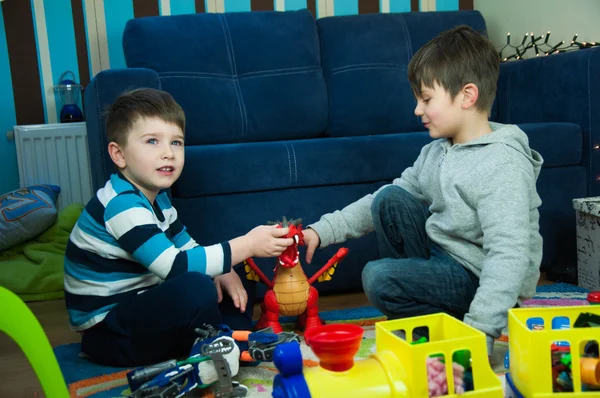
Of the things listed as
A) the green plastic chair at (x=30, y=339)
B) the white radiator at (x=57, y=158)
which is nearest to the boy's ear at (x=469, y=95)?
the green plastic chair at (x=30, y=339)

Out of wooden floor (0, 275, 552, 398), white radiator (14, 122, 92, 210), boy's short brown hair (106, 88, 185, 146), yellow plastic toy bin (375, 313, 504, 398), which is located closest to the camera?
yellow plastic toy bin (375, 313, 504, 398)

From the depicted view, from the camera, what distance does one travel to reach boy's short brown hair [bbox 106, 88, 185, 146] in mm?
1501

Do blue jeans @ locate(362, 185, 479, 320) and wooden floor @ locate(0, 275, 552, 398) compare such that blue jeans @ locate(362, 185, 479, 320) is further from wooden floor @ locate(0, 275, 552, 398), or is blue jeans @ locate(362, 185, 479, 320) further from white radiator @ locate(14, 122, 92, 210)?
white radiator @ locate(14, 122, 92, 210)

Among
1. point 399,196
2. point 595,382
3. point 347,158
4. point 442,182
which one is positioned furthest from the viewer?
point 347,158

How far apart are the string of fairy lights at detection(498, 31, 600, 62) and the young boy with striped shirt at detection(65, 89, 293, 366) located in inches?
65.5

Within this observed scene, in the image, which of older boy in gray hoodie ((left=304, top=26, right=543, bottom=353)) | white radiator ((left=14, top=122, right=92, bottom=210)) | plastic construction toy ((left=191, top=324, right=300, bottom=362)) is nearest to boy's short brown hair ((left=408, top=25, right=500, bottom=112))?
older boy in gray hoodie ((left=304, top=26, right=543, bottom=353))

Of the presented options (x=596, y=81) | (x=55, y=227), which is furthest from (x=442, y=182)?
(x=55, y=227)

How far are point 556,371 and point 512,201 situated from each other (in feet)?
1.43

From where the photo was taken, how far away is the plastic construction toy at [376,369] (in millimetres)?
827

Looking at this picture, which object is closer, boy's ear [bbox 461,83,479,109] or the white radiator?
boy's ear [bbox 461,83,479,109]

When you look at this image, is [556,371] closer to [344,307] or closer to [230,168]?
[344,307]

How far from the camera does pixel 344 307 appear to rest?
6.09 feet

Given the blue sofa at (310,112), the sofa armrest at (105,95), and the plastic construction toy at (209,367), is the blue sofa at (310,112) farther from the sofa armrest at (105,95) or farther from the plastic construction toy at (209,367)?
the plastic construction toy at (209,367)

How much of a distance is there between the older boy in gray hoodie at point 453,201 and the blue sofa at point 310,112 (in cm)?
41
